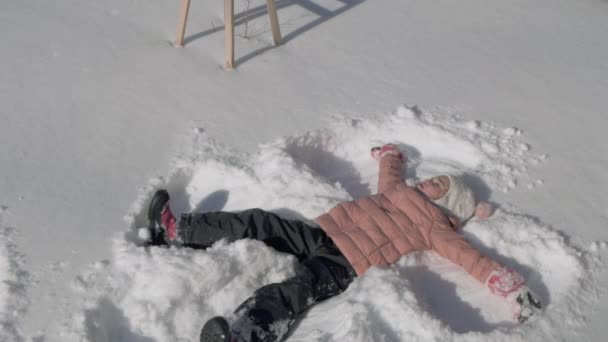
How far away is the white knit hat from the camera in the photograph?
2930mm

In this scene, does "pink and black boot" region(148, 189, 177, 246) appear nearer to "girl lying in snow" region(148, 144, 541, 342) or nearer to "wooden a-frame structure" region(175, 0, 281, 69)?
"girl lying in snow" region(148, 144, 541, 342)

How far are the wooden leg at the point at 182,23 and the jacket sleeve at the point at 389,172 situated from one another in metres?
1.83

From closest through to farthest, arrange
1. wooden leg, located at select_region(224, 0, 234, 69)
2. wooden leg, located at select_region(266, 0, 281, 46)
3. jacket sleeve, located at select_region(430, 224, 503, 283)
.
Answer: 1. jacket sleeve, located at select_region(430, 224, 503, 283)
2. wooden leg, located at select_region(224, 0, 234, 69)
3. wooden leg, located at select_region(266, 0, 281, 46)

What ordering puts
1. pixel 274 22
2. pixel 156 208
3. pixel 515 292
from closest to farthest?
pixel 515 292 < pixel 156 208 < pixel 274 22

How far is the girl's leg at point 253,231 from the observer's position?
8.67ft

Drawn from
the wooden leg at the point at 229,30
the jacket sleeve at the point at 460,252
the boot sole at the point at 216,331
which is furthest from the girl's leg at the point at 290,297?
the wooden leg at the point at 229,30

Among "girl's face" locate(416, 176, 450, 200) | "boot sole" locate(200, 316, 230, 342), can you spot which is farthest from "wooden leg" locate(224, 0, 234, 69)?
"boot sole" locate(200, 316, 230, 342)

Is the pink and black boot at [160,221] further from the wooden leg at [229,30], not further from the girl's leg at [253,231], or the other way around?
the wooden leg at [229,30]

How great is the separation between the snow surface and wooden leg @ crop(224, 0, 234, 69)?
0.41 ft

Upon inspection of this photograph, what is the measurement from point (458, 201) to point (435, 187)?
0.15 metres

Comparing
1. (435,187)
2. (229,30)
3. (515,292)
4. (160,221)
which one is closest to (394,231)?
(435,187)

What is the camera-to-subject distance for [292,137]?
3.38 metres

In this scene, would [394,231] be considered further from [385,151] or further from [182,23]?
[182,23]

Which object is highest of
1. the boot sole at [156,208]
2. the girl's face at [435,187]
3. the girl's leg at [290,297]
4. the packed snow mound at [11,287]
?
the girl's face at [435,187]
